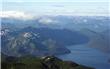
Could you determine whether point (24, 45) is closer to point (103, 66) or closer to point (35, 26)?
point (35, 26)

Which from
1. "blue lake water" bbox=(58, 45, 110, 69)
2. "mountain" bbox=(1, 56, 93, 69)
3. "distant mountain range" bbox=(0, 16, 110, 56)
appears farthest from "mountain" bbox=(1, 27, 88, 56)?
"mountain" bbox=(1, 56, 93, 69)

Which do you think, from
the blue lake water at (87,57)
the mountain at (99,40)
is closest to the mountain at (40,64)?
the blue lake water at (87,57)

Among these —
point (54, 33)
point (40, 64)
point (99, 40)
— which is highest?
point (54, 33)

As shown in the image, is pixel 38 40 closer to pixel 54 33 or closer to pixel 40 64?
pixel 54 33

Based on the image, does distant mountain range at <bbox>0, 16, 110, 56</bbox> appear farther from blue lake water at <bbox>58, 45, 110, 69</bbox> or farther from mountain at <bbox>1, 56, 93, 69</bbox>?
mountain at <bbox>1, 56, 93, 69</bbox>

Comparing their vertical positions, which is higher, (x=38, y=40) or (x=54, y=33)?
(x=54, y=33)

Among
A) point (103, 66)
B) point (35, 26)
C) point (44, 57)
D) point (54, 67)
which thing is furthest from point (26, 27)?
point (103, 66)

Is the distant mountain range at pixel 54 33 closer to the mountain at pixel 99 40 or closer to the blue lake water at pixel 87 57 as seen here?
the mountain at pixel 99 40

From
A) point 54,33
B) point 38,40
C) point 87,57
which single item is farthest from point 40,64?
point 38,40
